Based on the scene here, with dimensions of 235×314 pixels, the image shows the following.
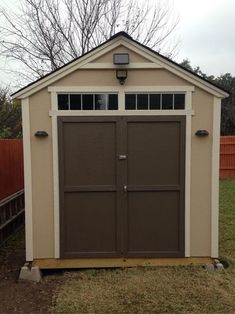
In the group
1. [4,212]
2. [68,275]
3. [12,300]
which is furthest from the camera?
[4,212]

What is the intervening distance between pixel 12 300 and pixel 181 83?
355 centimetres

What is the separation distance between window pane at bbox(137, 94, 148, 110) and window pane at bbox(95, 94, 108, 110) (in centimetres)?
46

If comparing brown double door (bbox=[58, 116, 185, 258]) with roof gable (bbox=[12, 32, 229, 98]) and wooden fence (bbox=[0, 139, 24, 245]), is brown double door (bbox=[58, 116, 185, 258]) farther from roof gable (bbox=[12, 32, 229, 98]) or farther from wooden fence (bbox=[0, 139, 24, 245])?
wooden fence (bbox=[0, 139, 24, 245])

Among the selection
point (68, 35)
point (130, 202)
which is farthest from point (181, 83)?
point (68, 35)

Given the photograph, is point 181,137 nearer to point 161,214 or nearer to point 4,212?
point 161,214

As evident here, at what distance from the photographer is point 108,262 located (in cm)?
560

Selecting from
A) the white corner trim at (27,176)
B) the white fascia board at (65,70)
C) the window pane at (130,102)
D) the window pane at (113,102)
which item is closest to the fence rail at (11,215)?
the white corner trim at (27,176)

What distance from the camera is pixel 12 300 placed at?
15.5ft

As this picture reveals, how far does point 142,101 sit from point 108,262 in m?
2.31

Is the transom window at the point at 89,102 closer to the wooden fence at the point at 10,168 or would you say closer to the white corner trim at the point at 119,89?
the white corner trim at the point at 119,89

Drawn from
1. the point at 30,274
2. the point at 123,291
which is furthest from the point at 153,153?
the point at 30,274

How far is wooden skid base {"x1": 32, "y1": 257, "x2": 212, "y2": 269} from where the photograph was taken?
557cm

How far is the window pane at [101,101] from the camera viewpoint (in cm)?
551

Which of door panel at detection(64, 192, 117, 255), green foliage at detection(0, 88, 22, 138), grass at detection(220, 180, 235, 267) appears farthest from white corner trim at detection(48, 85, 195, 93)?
green foliage at detection(0, 88, 22, 138)
